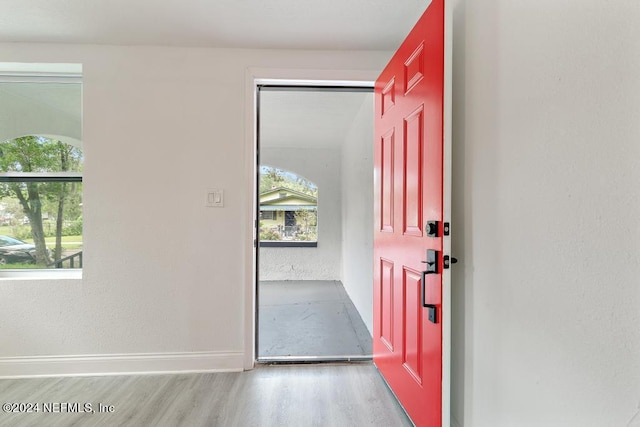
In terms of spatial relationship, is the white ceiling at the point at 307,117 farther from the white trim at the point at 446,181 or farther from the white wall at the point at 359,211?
the white trim at the point at 446,181

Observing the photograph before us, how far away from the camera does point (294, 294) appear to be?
4.12 metres

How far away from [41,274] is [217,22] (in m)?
2.19

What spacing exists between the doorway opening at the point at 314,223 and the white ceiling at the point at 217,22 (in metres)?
0.36

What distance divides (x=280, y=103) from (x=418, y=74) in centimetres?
198

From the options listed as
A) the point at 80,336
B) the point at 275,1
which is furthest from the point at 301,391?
the point at 275,1

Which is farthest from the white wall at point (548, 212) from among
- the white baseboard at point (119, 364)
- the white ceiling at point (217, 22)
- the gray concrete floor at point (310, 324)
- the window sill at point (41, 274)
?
the window sill at point (41, 274)

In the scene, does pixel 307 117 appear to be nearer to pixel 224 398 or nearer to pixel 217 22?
pixel 217 22

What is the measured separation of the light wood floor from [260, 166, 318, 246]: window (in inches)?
113

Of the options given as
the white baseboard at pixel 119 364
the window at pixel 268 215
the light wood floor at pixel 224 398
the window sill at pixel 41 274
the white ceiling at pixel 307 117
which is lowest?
the light wood floor at pixel 224 398

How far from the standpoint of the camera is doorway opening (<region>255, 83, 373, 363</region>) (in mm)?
2606

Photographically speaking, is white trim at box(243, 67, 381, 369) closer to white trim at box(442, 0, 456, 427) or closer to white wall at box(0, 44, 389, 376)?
white wall at box(0, 44, 389, 376)

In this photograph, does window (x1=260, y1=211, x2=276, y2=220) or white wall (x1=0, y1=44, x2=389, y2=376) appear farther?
window (x1=260, y1=211, x2=276, y2=220)

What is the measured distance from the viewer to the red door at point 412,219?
4.28ft

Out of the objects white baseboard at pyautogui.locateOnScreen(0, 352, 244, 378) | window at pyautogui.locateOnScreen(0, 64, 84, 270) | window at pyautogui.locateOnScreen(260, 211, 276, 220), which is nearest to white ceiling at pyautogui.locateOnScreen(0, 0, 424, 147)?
window at pyautogui.locateOnScreen(0, 64, 84, 270)
